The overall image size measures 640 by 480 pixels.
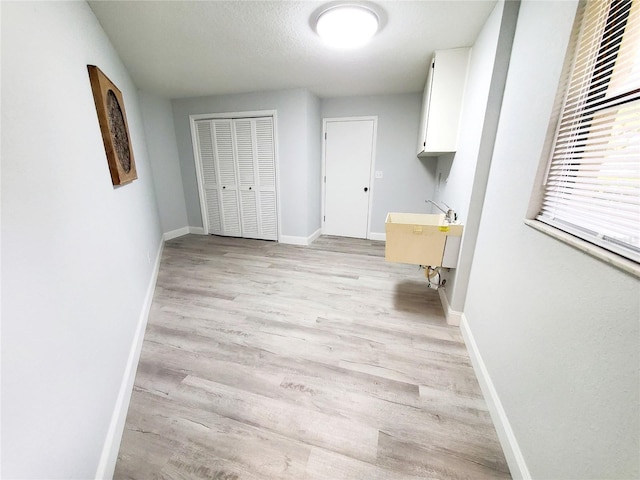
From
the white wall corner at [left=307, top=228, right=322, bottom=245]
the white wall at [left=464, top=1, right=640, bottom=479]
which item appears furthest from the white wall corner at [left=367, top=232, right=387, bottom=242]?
the white wall at [left=464, top=1, right=640, bottom=479]

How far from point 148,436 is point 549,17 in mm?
2776

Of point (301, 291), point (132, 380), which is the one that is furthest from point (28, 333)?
point (301, 291)

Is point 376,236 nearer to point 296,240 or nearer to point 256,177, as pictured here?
point 296,240

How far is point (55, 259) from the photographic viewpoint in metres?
0.97

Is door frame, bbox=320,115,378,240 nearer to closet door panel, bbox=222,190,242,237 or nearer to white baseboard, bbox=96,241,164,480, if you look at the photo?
closet door panel, bbox=222,190,242,237

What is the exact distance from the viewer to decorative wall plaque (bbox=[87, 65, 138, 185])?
1.64m

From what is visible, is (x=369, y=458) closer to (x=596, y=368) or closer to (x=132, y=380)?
(x=596, y=368)

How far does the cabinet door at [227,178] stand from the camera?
386 cm

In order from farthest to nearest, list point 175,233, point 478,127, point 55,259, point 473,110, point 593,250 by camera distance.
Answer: point 175,233
point 473,110
point 478,127
point 55,259
point 593,250

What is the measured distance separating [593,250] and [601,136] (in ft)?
1.36

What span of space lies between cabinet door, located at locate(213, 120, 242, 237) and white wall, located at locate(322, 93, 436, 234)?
160cm

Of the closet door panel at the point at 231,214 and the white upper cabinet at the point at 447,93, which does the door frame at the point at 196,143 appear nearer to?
the closet door panel at the point at 231,214

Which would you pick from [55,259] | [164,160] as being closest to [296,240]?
[164,160]

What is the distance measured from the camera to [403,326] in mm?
2047
